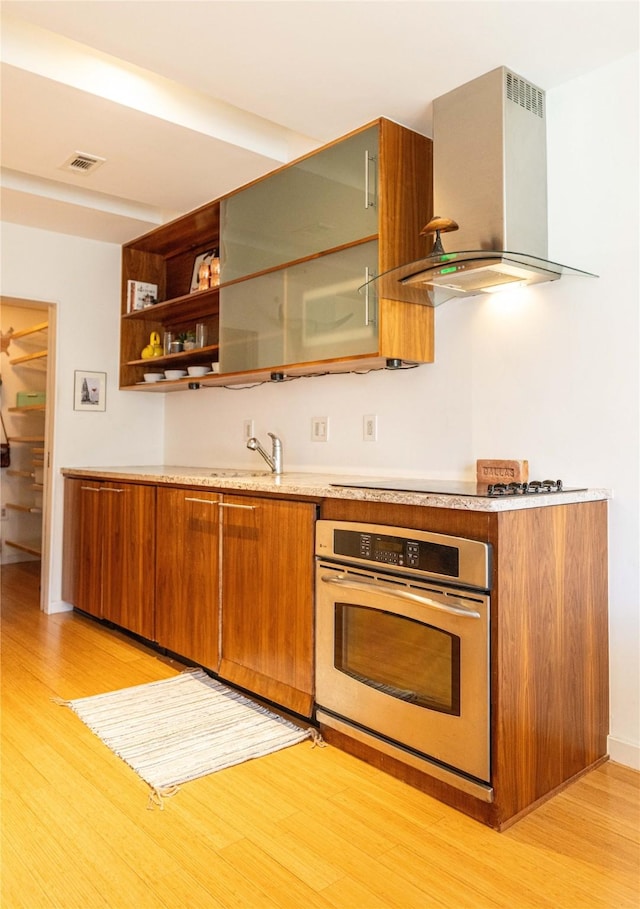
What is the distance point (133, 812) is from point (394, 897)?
76 centimetres

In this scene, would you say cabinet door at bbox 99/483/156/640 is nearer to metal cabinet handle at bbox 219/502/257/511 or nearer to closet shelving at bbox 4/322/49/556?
metal cabinet handle at bbox 219/502/257/511

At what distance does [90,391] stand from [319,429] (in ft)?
5.92

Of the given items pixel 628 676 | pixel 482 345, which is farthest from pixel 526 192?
pixel 628 676

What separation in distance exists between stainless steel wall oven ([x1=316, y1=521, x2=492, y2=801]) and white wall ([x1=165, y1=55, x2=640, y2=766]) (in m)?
0.67

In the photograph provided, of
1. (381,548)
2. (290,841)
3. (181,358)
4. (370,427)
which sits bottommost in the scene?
(290,841)

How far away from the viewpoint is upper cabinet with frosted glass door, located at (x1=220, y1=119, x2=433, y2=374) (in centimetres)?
245

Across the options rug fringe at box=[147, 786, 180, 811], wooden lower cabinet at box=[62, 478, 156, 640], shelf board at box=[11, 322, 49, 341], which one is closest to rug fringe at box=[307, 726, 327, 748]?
rug fringe at box=[147, 786, 180, 811]

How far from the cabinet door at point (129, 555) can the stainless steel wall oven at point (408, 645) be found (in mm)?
1251

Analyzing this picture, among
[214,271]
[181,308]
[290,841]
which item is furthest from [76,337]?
[290,841]

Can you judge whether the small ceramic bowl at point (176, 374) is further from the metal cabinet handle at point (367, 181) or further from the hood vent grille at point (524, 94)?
the hood vent grille at point (524, 94)

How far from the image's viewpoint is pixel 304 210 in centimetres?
277

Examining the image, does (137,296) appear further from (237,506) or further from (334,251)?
(237,506)

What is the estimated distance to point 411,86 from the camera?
2287mm

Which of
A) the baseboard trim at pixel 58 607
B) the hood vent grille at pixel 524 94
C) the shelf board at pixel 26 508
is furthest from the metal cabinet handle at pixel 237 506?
the shelf board at pixel 26 508
